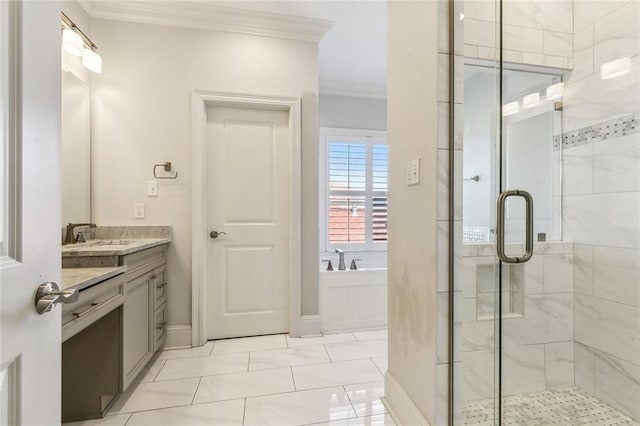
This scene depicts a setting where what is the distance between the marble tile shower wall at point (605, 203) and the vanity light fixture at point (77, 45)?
3114 millimetres

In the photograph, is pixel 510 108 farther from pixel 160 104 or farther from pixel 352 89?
pixel 352 89

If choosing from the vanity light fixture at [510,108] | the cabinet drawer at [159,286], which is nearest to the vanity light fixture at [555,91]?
the vanity light fixture at [510,108]

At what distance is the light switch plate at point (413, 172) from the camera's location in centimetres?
142

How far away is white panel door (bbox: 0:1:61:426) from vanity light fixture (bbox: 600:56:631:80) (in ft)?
7.87

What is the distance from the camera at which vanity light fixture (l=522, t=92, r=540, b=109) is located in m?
1.77

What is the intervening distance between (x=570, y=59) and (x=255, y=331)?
9.78ft

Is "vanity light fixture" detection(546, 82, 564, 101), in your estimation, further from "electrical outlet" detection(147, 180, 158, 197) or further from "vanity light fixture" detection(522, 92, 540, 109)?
"electrical outlet" detection(147, 180, 158, 197)

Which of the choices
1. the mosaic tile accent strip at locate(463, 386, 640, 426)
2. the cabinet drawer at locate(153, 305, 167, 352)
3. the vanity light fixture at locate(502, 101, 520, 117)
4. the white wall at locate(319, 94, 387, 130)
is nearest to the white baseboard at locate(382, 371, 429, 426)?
the mosaic tile accent strip at locate(463, 386, 640, 426)

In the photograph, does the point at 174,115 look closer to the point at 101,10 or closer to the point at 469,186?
the point at 101,10

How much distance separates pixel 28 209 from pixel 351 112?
3810mm

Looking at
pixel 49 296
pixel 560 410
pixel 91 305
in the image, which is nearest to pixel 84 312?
pixel 91 305

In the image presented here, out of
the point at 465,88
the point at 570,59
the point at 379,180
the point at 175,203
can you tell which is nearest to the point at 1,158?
the point at 465,88

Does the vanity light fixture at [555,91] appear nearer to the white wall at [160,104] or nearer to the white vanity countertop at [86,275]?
the white wall at [160,104]

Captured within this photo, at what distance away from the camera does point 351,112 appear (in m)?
4.04
